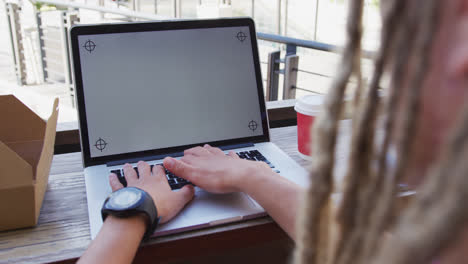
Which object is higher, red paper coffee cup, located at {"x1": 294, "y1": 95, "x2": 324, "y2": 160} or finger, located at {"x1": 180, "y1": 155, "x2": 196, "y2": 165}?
red paper coffee cup, located at {"x1": 294, "y1": 95, "x2": 324, "y2": 160}

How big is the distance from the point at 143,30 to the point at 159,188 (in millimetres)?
Result: 394

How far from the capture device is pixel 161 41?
3.00ft

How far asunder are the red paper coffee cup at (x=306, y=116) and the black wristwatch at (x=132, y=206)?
0.40 meters

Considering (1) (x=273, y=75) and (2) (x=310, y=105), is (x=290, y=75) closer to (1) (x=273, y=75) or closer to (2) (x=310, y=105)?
(1) (x=273, y=75)

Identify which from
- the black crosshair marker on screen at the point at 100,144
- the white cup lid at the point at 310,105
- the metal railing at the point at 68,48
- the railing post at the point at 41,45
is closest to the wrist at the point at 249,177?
the white cup lid at the point at 310,105

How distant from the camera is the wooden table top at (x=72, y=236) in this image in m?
0.61

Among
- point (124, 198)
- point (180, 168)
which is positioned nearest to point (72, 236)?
point (124, 198)

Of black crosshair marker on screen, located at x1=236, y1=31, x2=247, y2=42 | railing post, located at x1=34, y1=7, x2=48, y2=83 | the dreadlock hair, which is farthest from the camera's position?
railing post, located at x1=34, y1=7, x2=48, y2=83

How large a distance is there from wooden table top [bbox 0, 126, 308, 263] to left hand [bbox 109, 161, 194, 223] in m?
0.04

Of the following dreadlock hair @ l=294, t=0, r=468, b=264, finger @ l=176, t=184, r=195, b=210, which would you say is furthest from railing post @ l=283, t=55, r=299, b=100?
dreadlock hair @ l=294, t=0, r=468, b=264

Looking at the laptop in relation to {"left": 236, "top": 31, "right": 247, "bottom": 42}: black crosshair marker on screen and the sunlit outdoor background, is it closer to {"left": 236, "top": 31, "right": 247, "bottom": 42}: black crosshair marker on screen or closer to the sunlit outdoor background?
{"left": 236, "top": 31, "right": 247, "bottom": 42}: black crosshair marker on screen

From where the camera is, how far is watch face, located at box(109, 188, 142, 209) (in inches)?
24.1

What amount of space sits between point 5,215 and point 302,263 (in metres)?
0.54

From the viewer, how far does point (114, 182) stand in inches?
29.2
